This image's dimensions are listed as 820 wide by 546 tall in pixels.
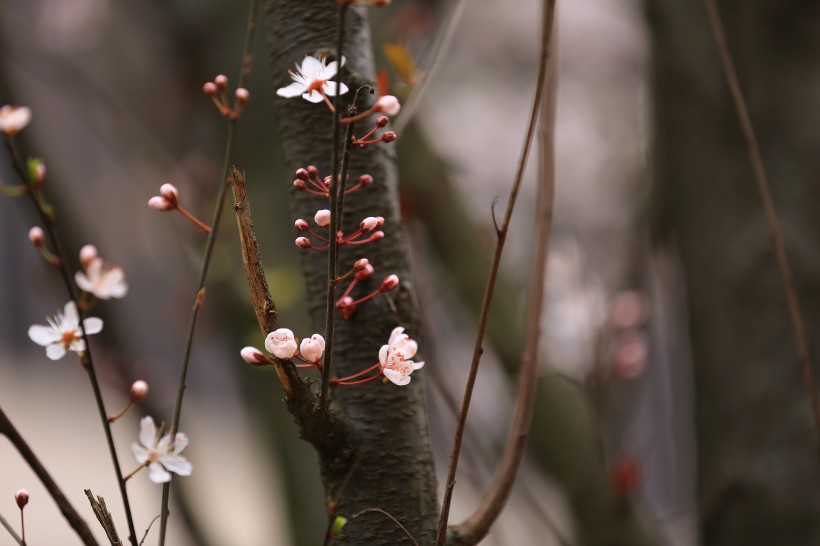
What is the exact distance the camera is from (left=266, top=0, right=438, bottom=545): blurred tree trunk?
642mm

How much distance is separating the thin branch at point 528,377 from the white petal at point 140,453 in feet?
0.87

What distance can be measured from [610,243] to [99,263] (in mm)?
3477

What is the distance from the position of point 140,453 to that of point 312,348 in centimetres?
→ 14

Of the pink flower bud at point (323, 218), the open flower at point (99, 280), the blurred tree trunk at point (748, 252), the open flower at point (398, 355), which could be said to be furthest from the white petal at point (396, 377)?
the blurred tree trunk at point (748, 252)

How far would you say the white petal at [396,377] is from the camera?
0.56 metres

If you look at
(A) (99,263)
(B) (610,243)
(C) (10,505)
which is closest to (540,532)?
(A) (99,263)

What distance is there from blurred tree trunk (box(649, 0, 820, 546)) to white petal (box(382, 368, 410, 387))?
1.07 meters

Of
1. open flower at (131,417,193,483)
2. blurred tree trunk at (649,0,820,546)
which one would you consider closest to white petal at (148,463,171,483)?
open flower at (131,417,193,483)

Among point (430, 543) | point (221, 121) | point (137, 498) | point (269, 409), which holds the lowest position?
point (430, 543)

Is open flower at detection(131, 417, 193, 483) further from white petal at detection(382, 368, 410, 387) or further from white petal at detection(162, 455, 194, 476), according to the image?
white petal at detection(382, 368, 410, 387)

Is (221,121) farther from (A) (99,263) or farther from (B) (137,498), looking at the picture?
(B) (137,498)

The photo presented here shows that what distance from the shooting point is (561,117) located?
16.8 feet

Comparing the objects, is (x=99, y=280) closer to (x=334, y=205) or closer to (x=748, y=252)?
(x=334, y=205)

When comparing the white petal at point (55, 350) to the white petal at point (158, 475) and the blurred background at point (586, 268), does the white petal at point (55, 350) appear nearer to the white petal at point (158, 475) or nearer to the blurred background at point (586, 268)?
the white petal at point (158, 475)
